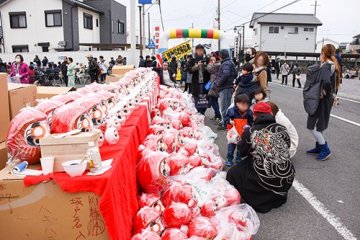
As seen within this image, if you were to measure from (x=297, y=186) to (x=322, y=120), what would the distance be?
1.52 metres

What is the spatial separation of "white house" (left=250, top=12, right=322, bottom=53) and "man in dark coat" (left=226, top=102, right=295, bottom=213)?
46919mm

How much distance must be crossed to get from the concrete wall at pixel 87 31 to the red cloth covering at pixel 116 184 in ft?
101

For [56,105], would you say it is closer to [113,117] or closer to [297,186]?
[113,117]

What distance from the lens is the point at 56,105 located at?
3193mm

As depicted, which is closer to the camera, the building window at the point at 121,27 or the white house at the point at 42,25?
the white house at the point at 42,25

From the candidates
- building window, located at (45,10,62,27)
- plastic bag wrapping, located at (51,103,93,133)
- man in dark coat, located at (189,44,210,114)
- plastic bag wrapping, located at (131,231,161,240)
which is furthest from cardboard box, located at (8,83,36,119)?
building window, located at (45,10,62,27)

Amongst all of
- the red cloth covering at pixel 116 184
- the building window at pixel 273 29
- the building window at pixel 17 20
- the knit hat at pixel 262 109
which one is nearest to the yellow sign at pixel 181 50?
the knit hat at pixel 262 109

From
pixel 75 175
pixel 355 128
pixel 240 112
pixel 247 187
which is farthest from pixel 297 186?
pixel 355 128

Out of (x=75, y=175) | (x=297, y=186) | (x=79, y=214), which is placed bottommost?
(x=297, y=186)

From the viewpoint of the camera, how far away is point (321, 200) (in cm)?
443

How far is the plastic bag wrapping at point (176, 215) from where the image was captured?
3.01m

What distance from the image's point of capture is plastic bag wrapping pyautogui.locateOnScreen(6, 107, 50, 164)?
101 inches

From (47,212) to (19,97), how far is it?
1.99 metres

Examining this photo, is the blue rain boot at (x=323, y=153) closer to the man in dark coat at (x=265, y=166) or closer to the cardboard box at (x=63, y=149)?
the man in dark coat at (x=265, y=166)
